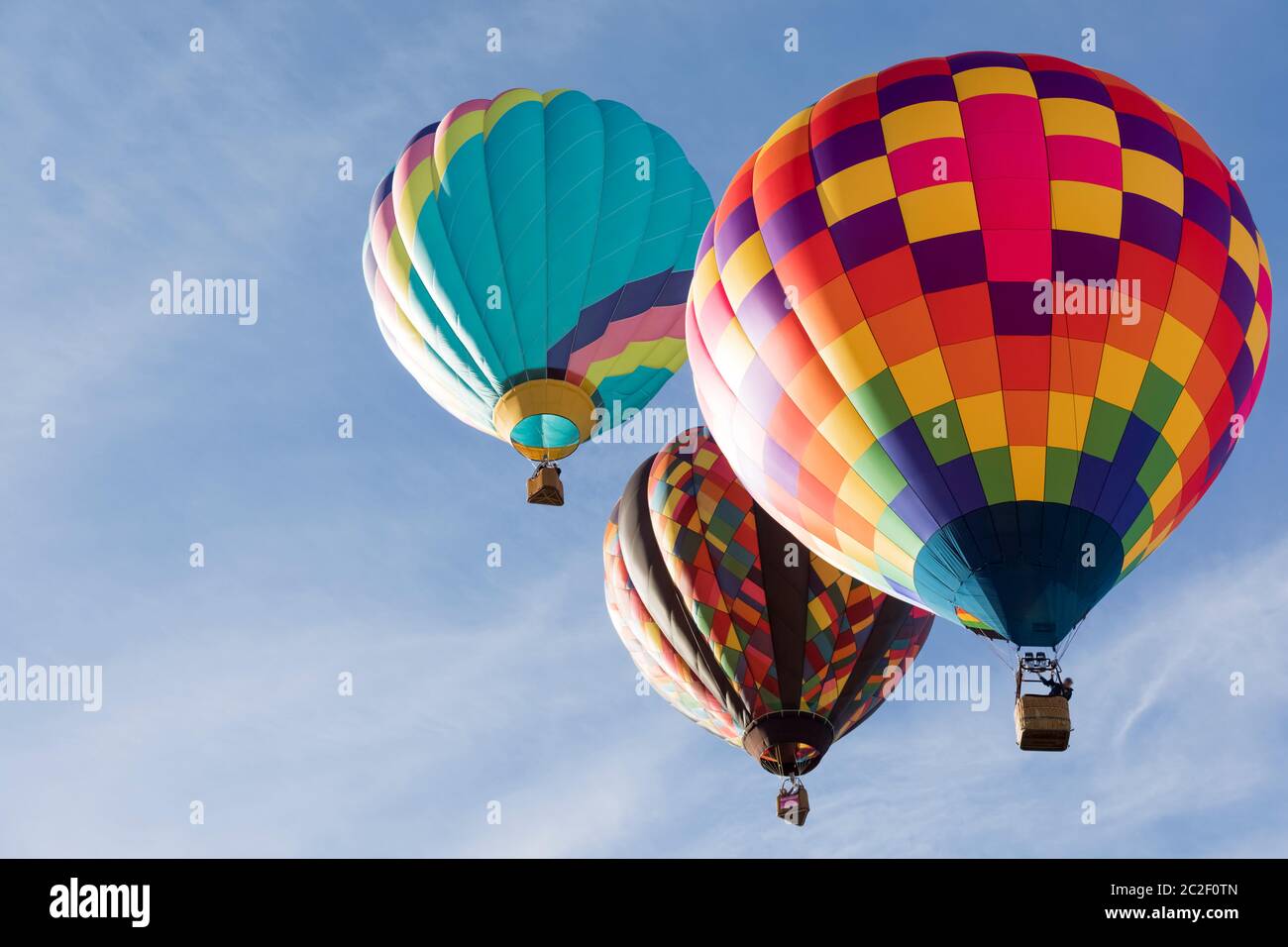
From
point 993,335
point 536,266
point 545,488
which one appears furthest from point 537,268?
point 993,335

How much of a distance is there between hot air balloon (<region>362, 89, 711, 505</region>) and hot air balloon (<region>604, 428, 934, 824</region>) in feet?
4.71

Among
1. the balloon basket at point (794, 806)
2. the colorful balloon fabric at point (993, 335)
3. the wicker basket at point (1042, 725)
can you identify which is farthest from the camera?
the balloon basket at point (794, 806)

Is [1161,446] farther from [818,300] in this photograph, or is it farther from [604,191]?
[604,191]

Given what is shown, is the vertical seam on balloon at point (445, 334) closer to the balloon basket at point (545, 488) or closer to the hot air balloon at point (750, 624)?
the balloon basket at point (545, 488)

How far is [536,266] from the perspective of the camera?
20.8m

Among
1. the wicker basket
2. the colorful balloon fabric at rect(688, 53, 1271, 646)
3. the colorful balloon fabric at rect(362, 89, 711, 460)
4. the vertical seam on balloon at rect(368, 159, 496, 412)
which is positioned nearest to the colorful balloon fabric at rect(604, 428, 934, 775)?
the colorful balloon fabric at rect(362, 89, 711, 460)

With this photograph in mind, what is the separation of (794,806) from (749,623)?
2031 mm

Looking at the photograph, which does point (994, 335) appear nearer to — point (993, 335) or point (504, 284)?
point (993, 335)

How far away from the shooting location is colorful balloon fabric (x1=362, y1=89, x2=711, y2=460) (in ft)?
68.2

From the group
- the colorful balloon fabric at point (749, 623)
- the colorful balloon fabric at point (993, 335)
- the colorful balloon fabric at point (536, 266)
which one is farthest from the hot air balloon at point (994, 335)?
the colorful balloon fabric at point (536, 266)

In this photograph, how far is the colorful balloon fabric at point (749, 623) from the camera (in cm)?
2053

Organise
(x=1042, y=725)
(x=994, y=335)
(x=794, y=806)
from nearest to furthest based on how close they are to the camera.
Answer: (x=1042, y=725)
(x=994, y=335)
(x=794, y=806)

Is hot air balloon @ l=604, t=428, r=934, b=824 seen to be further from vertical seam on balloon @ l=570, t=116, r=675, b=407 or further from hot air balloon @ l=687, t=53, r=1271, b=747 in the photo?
hot air balloon @ l=687, t=53, r=1271, b=747

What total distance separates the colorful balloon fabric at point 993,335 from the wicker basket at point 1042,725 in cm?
54
